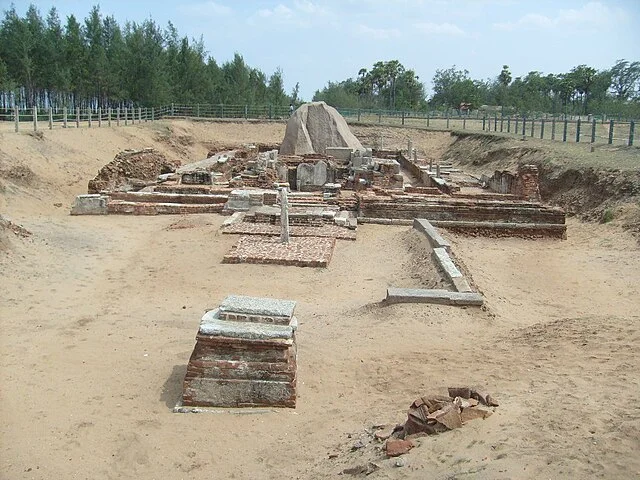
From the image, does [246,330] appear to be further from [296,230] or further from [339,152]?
[339,152]

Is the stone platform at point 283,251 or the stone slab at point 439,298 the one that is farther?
the stone platform at point 283,251

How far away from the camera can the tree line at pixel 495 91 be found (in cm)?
5525

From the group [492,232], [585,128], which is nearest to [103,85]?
[585,128]

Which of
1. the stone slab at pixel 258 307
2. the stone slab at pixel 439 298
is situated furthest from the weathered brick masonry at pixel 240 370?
the stone slab at pixel 439 298

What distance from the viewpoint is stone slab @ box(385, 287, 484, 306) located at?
26.4 ft

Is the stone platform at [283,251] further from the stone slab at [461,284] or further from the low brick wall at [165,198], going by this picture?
the low brick wall at [165,198]

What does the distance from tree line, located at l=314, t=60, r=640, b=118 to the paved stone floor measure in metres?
40.9

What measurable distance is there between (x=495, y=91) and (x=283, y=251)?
6863 centimetres

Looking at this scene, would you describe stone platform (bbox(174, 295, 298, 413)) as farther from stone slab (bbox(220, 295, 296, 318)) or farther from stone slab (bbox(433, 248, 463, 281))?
stone slab (bbox(433, 248, 463, 281))

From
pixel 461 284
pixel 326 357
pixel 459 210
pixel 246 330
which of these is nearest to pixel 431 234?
pixel 459 210

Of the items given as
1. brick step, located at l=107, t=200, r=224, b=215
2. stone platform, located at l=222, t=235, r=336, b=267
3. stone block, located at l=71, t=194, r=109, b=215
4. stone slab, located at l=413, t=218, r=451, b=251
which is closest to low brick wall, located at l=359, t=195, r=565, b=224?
stone slab, located at l=413, t=218, r=451, b=251

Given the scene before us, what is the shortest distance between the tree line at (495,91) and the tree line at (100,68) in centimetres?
1714

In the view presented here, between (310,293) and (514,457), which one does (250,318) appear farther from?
(310,293)

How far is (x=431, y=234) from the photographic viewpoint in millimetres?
11727
